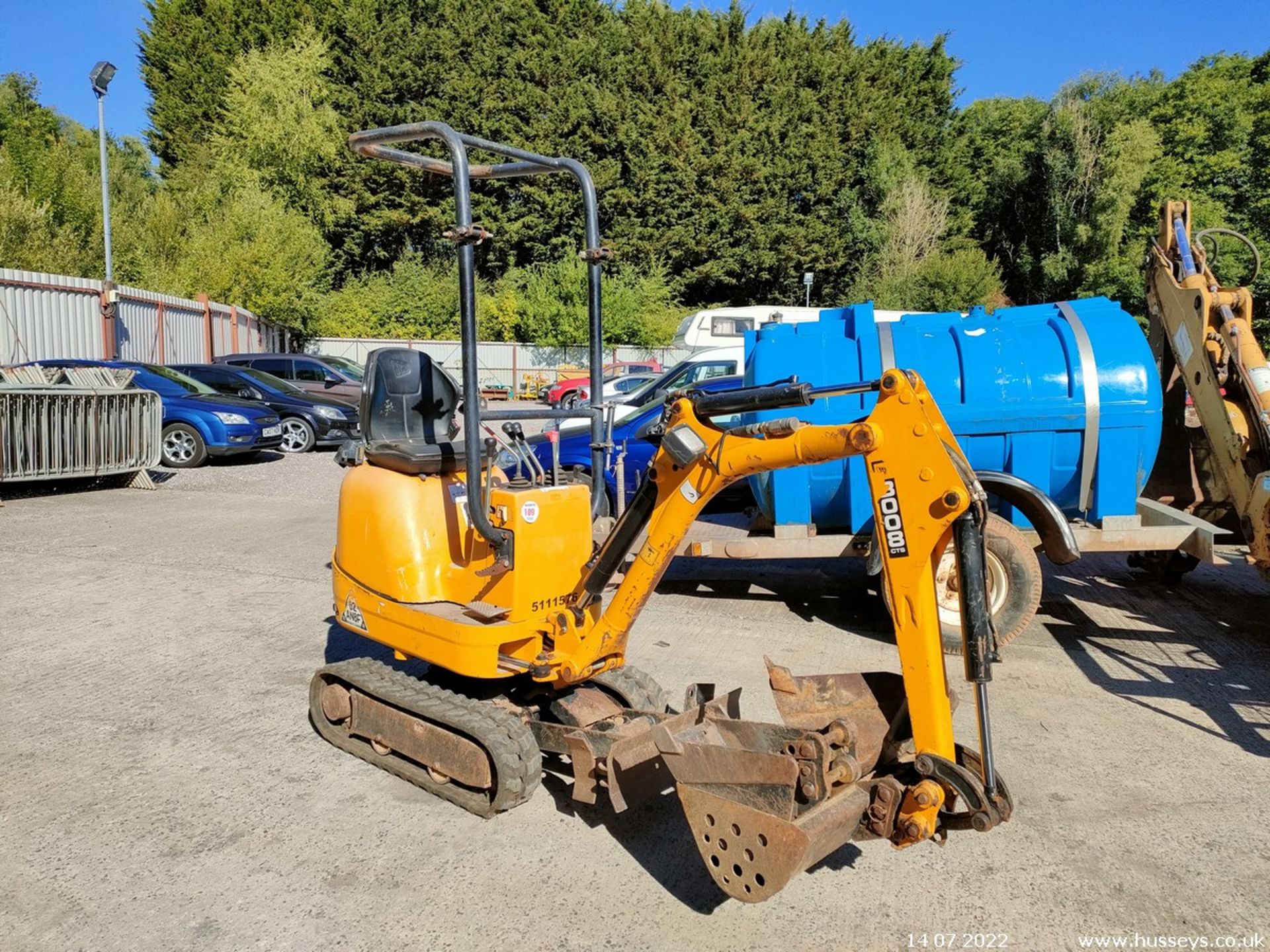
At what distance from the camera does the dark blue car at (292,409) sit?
56.5 feet

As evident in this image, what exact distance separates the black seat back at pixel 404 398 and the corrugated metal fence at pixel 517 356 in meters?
27.4

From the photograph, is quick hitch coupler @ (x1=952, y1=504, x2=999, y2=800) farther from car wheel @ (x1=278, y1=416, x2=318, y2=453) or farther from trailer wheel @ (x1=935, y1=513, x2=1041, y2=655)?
car wheel @ (x1=278, y1=416, x2=318, y2=453)

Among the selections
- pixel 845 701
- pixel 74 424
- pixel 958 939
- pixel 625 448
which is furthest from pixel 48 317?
pixel 958 939

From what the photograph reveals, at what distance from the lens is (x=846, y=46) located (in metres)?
47.7

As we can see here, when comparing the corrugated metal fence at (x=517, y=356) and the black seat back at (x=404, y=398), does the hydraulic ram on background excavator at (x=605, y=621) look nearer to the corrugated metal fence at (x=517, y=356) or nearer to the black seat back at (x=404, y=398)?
the black seat back at (x=404, y=398)

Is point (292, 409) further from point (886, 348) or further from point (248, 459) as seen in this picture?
point (886, 348)

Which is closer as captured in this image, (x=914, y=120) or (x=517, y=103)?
(x=517, y=103)

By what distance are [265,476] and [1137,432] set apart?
12059 millimetres

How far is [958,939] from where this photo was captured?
321 cm

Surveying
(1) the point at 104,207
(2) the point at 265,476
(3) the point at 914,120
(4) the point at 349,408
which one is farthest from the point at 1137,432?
(3) the point at 914,120

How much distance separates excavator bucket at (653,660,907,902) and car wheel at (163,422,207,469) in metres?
13.5

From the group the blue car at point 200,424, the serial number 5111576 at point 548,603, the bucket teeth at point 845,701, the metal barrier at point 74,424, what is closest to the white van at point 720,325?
the blue car at point 200,424

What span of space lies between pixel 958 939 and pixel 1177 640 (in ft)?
14.3

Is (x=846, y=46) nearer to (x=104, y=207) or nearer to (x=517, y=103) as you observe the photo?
(x=517, y=103)
